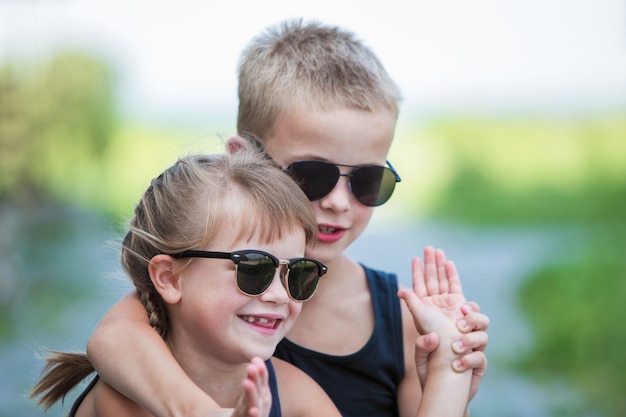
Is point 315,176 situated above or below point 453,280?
above

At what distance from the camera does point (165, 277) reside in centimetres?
238

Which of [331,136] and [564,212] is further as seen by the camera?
[564,212]

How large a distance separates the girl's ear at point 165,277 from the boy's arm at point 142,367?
0.32 feet

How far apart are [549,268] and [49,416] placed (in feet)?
13.6

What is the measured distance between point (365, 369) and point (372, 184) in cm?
58

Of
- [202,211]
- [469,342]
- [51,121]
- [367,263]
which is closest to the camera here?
[202,211]

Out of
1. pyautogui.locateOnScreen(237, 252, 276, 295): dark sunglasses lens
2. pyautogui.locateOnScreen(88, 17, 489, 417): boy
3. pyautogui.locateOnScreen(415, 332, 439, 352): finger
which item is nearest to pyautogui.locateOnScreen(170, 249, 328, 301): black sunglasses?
pyautogui.locateOnScreen(237, 252, 276, 295): dark sunglasses lens

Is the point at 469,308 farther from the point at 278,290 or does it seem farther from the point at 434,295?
the point at 278,290

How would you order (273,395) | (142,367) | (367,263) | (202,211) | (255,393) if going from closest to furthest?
(255,393)
(142,367)
(202,211)
(273,395)
(367,263)

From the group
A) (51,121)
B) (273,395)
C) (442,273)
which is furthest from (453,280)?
(51,121)

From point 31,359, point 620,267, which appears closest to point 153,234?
point 31,359

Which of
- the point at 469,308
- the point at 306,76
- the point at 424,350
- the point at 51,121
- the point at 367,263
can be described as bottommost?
the point at 367,263

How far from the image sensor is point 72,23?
820cm

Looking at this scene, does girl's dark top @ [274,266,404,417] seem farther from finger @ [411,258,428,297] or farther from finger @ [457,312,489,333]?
finger @ [457,312,489,333]
